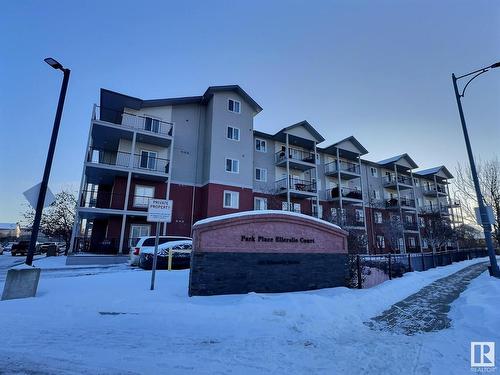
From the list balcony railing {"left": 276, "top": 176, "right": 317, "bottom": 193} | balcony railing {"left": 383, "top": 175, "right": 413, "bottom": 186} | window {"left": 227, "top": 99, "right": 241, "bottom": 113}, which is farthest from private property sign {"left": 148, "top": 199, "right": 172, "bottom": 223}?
balcony railing {"left": 383, "top": 175, "right": 413, "bottom": 186}

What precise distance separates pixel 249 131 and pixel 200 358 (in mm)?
25170

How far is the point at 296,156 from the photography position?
31953 millimetres

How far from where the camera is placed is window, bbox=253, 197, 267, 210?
28250 millimetres

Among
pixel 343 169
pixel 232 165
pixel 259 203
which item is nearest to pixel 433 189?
pixel 343 169

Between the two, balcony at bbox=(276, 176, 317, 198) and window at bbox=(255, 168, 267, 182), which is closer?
balcony at bbox=(276, 176, 317, 198)

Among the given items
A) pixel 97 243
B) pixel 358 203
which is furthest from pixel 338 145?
pixel 97 243

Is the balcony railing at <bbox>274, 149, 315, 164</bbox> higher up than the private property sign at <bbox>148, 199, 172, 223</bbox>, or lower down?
higher up

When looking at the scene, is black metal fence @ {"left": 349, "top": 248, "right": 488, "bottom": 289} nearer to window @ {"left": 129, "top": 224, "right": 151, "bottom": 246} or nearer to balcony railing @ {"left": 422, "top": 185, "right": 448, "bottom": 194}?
window @ {"left": 129, "top": 224, "right": 151, "bottom": 246}

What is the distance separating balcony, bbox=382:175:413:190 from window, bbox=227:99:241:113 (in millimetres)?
24420

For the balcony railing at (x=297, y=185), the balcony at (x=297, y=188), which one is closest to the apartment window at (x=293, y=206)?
the balcony at (x=297, y=188)

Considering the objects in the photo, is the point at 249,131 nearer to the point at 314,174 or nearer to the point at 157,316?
the point at 314,174

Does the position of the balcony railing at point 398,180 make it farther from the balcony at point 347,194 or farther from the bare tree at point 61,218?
the bare tree at point 61,218

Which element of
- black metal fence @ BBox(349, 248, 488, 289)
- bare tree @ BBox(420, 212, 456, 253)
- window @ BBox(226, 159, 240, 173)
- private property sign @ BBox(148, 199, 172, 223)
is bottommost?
black metal fence @ BBox(349, 248, 488, 289)

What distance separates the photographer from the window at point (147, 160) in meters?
24.0
